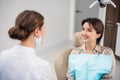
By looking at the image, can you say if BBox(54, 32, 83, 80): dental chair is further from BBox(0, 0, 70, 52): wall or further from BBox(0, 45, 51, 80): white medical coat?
BBox(0, 0, 70, 52): wall

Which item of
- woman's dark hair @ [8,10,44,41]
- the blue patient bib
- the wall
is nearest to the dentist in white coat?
Result: woman's dark hair @ [8,10,44,41]

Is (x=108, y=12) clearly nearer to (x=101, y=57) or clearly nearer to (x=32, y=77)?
(x=101, y=57)

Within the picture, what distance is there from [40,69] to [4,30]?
2544mm

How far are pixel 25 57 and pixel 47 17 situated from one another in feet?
11.5

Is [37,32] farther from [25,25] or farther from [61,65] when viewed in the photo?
[61,65]

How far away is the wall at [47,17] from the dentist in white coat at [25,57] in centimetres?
193

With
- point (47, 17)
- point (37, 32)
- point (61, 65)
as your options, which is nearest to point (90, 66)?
point (61, 65)

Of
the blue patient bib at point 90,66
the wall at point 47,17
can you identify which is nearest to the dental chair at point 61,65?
the blue patient bib at point 90,66

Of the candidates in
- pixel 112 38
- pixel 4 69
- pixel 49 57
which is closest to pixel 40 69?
pixel 4 69

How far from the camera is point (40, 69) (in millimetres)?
964

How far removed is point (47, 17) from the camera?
14.4 feet

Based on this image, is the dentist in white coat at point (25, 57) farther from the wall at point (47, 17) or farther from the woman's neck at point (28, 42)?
the wall at point (47, 17)

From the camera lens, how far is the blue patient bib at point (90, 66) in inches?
61.8

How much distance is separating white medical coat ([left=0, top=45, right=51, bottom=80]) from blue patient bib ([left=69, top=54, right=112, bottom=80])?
0.68 metres
